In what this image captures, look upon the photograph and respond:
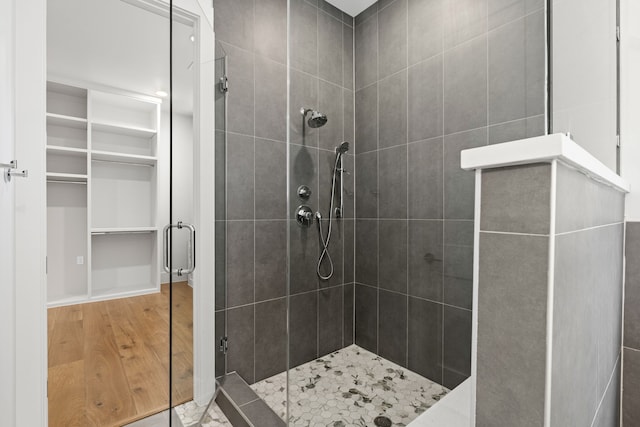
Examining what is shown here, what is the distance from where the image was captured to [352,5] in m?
1.47

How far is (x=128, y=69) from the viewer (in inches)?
122

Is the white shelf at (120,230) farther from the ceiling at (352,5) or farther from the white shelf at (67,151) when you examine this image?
the ceiling at (352,5)

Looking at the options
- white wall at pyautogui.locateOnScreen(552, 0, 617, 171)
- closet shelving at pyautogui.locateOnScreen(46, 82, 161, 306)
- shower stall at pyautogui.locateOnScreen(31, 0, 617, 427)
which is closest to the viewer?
white wall at pyautogui.locateOnScreen(552, 0, 617, 171)

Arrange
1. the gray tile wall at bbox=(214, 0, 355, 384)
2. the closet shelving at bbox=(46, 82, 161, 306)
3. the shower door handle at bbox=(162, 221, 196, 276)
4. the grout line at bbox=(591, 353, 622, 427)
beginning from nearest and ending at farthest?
the grout line at bbox=(591, 353, 622, 427)
the shower door handle at bbox=(162, 221, 196, 276)
the gray tile wall at bbox=(214, 0, 355, 384)
the closet shelving at bbox=(46, 82, 161, 306)

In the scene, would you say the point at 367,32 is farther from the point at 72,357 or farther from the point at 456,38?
the point at 72,357

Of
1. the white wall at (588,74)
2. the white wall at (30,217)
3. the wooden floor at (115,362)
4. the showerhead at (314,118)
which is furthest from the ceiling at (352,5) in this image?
the wooden floor at (115,362)

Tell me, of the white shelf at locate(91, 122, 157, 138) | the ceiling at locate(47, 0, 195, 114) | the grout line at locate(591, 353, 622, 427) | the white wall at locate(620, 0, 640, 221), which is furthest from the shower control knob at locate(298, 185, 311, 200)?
the white shelf at locate(91, 122, 157, 138)

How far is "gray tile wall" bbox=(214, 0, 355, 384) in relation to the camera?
54.1 inches

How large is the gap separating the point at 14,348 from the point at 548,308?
1.76 metres

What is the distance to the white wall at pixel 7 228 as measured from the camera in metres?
1.05

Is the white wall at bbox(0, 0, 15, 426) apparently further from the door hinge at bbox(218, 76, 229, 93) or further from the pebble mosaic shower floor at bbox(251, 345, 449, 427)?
the pebble mosaic shower floor at bbox(251, 345, 449, 427)

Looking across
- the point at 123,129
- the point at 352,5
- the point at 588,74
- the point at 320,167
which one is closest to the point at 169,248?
the point at 320,167

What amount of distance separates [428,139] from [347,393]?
1270mm

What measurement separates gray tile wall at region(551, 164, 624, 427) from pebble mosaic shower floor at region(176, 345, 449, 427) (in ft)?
2.01
